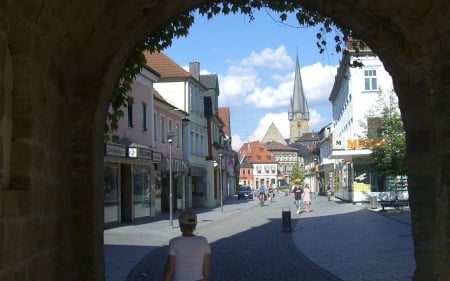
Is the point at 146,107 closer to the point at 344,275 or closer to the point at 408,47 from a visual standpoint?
the point at 344,275

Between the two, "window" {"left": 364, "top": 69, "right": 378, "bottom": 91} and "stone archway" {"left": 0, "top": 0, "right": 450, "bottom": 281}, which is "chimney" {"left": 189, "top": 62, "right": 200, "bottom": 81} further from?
"stone archway" {"left": 0, "top": 0, "right": 450, "bottom": 281}

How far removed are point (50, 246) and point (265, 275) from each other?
6.37 meters

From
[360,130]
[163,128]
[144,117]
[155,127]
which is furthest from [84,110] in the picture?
[360,130]

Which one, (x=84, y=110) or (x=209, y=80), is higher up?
(x=209, y=80)

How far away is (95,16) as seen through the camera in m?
5.83

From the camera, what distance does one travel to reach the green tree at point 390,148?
2861cm

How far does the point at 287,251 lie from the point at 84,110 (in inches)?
392

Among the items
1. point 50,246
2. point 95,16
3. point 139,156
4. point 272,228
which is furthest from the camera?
point 139,156

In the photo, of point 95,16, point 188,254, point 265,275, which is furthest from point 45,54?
point 265,275

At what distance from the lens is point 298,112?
168m

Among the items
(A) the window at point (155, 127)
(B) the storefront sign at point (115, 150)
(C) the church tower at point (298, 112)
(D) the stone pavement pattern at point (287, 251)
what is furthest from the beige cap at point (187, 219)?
(C) the church tower at point (298, 112)

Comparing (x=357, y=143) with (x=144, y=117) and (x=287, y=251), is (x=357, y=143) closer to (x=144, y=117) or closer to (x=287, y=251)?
(x=144, y=117)

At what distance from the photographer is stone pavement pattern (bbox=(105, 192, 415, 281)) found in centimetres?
1122

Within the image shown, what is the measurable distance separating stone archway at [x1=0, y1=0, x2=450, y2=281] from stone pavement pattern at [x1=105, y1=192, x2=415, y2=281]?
168 inches
